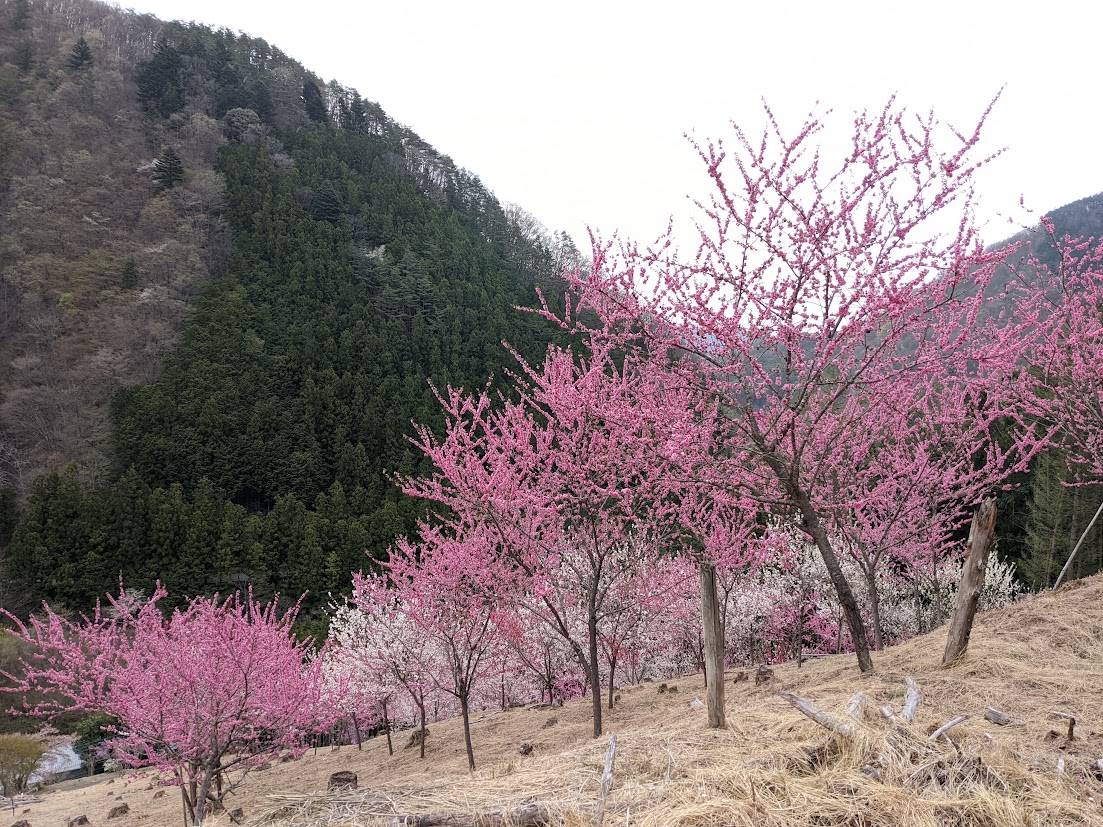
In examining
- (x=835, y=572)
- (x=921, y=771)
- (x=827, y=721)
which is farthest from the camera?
(x=835, y=572)

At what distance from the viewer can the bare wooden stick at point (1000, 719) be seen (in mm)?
3841

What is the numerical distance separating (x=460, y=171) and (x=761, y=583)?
61499 mm

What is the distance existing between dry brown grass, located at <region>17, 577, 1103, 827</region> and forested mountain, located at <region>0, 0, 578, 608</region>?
2834cm

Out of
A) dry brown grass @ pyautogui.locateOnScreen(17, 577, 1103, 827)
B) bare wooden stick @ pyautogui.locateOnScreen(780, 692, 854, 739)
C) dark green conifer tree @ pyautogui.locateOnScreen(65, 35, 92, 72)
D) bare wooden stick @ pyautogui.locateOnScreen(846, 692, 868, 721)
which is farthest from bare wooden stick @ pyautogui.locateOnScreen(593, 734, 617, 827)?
dark green conifer tree @ pyautogui.locateOnScreen(65, 35, 92, 72)

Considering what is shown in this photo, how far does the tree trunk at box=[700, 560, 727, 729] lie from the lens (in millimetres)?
4828

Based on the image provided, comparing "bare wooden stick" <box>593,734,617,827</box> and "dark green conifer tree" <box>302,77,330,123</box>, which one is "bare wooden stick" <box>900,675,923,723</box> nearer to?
"bare wooden stick" <box>593,734,617,827</box>

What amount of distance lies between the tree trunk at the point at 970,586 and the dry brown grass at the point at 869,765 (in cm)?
15

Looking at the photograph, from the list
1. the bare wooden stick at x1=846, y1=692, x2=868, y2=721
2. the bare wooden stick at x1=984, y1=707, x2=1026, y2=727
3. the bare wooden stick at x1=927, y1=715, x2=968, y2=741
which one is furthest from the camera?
the bare wooden stick at x1=984, y1=707, x2=1026, y2=727

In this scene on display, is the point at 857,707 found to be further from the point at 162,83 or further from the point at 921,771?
the point at 162,83

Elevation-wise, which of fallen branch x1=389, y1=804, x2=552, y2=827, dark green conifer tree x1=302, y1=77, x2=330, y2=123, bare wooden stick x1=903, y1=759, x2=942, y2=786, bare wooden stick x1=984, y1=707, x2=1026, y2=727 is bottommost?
bare wooden stick x1=984, y1=707, x2=1026, y2=727

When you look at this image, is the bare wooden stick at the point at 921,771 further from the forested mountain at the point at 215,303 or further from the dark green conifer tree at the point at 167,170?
the dark green conifer tree at the point at 167,170

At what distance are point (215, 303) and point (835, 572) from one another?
170 feet

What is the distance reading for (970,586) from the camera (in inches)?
210

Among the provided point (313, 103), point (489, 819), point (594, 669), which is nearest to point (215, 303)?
point (313, 103)
